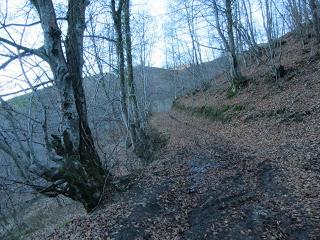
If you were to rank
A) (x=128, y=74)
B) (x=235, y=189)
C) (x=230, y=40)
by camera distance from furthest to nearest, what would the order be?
(x=230, y=40), (x=128, y=74), (x=235, y=189)

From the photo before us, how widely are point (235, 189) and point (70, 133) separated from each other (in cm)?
406

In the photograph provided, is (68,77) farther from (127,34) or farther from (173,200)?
(127,34)

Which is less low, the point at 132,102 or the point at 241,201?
the point at 132,102

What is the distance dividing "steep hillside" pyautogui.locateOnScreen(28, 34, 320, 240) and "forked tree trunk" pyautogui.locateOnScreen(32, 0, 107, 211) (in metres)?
0.68

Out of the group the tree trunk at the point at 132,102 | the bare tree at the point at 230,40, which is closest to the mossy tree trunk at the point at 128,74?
the tree trunk at the point at 132,102

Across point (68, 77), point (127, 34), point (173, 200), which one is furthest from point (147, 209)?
point (127, 34)

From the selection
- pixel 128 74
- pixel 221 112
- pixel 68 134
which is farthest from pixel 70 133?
pixel 221 112

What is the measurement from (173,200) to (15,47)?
488cm

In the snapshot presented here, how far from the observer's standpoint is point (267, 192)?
793cm

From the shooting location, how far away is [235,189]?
28.0 ft

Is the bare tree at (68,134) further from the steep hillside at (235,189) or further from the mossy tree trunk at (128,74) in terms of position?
the mossy tree trunk at (128,74)

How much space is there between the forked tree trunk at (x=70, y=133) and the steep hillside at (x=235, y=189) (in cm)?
68

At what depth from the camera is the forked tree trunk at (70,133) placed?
8.31 m

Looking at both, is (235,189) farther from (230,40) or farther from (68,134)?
(230,40)
